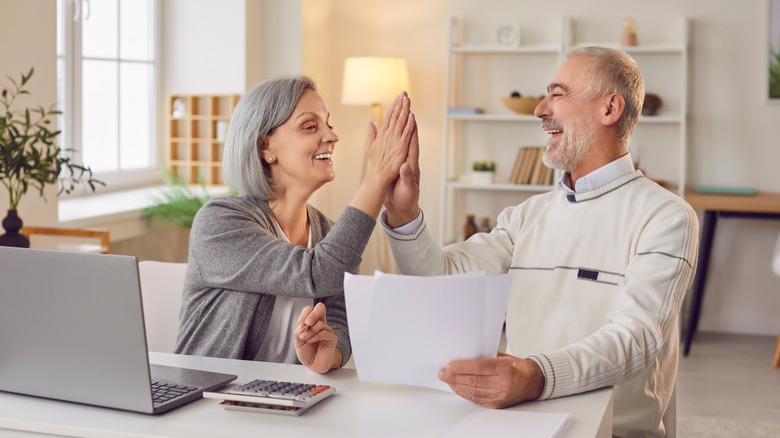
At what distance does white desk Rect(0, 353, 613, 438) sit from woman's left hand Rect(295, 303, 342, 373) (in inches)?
4.0

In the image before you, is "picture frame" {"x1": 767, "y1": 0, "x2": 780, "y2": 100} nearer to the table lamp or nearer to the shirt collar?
the table lamp

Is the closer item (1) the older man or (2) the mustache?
(1) the older man

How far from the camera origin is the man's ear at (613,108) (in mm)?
1864

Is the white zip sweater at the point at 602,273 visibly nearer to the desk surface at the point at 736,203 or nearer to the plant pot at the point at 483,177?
the desk surface at the point at 736,203

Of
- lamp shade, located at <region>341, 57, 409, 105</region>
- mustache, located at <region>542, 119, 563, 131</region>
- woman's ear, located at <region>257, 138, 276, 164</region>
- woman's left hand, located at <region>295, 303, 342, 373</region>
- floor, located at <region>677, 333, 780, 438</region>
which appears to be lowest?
floor, located at <region>677, 333, 780, 438</region>

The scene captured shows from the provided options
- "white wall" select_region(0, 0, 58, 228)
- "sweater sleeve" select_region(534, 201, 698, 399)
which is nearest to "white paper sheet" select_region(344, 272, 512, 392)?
"sweater sleeve" select_region(534, 201, 698, 399)

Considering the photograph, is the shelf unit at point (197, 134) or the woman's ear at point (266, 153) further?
the shelf unit at point (197, 134)

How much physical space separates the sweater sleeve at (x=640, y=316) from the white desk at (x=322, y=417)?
35mm

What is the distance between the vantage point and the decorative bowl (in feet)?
15.9

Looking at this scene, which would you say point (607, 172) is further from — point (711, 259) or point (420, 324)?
point (711, 259)

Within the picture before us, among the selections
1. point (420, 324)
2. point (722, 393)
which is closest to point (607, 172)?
point (420, 324)

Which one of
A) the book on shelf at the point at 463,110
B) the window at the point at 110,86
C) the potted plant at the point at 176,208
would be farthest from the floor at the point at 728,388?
the window at the point at 110,86

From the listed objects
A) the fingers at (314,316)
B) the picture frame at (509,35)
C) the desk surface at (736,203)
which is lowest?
the fingers at (314,316)

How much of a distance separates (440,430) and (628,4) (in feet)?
14.0
